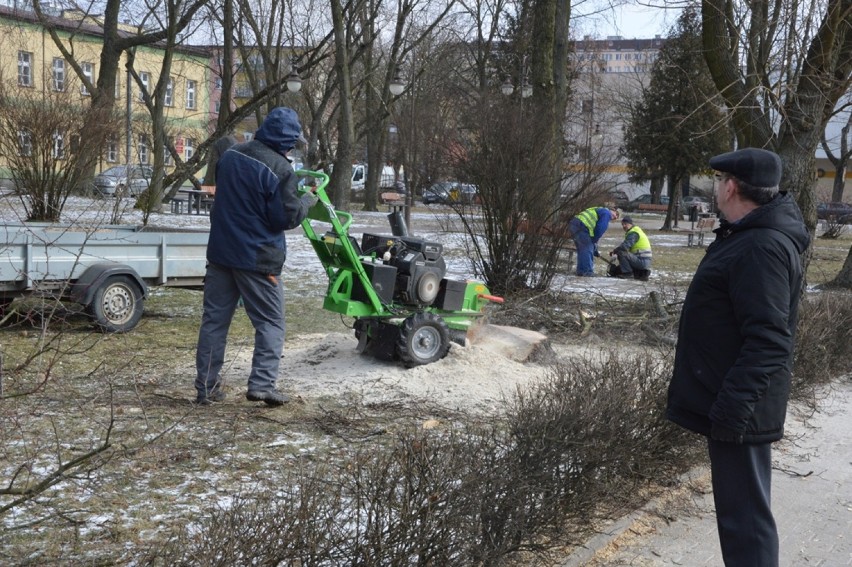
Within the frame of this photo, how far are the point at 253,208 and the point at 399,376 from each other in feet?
6.06

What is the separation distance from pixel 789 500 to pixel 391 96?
34240 millimetres

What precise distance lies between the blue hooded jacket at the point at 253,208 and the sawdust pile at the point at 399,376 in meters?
1.15

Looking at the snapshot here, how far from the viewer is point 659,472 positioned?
199 inches

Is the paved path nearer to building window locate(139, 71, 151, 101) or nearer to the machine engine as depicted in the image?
the machine engine

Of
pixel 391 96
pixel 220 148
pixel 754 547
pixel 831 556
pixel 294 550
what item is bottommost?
pixel 831 556

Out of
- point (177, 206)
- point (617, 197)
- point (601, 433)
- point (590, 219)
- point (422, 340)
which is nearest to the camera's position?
point (601, 433)

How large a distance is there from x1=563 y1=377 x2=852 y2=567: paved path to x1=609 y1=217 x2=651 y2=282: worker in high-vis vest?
998 centimetres

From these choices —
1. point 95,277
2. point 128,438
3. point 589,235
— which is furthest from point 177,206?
point 128,438

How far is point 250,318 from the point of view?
6.09 meters

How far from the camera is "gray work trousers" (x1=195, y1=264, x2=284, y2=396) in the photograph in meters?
6.07

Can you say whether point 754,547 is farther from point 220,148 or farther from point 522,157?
point 522,157

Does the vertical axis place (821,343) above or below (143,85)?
below

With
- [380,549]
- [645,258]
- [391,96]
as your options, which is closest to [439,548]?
[380,549]

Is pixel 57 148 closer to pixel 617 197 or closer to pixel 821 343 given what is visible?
pixel 821 343
